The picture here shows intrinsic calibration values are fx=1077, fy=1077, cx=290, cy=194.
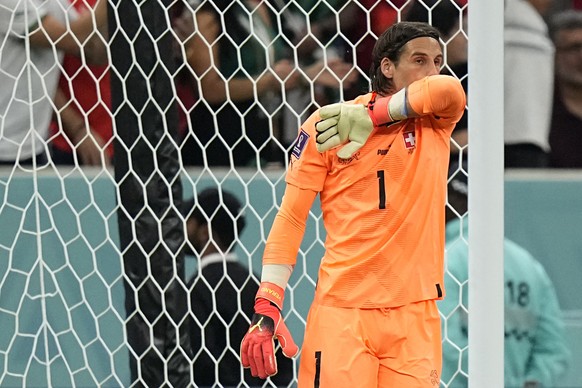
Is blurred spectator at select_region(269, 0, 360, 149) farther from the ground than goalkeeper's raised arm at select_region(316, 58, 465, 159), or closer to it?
farther from the ground

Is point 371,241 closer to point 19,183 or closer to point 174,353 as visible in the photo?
point 174,353

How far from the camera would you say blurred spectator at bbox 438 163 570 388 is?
3.11m

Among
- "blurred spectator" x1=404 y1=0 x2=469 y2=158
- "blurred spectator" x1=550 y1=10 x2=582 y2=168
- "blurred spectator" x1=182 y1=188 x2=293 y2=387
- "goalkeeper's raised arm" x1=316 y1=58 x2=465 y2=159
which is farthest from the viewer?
"blurred spectator" x1=550 y1=10 x2=582 y2=168

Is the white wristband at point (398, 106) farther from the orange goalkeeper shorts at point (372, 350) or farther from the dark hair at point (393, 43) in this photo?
the orange goalkeeper shorts at point (372, 350)

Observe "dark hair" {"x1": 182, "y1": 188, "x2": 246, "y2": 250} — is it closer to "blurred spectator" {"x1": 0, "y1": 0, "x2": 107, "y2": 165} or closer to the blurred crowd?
the blurred crowd

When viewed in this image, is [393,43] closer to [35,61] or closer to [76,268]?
[35,61]

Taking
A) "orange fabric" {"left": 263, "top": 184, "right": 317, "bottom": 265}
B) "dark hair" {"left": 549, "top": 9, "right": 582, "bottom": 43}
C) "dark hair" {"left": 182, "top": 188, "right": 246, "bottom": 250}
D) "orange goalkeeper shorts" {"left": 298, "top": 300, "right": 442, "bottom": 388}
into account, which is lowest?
"orange goalkeeper shorts" {"left": 298, "top": 300, "right": 442, "bottom": 388}

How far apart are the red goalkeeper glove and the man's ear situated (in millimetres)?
488

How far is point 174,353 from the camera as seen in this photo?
2748 millimetres

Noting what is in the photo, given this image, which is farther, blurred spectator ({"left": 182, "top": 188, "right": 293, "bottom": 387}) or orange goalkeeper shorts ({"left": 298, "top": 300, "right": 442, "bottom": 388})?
blurred spectator ({"left": 182, "top": 188, "right": 293, "bottom": 387})

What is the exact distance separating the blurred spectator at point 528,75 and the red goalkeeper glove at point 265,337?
1.52 meters

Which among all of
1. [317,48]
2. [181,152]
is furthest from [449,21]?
[181,152]

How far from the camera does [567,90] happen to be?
352cm

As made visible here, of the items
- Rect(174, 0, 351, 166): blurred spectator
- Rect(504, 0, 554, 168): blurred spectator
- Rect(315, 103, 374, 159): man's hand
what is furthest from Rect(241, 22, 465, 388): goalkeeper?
Rect(504, 0, 554, 168): blurred spectator
